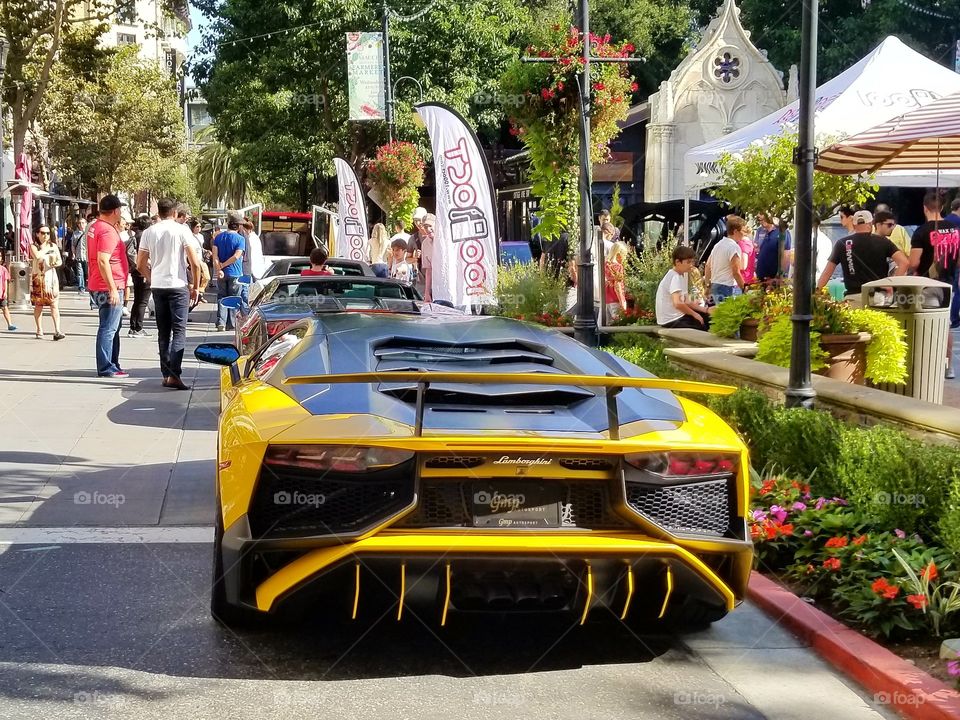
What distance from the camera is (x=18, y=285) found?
24.2m

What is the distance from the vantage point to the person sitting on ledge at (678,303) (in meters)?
11.9

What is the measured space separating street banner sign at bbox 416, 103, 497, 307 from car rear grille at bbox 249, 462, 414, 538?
33.8 feet

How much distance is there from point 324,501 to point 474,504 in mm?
534

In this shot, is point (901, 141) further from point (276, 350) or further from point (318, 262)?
point (318, 262)

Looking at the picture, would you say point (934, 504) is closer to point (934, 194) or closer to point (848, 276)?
point (848, 276)

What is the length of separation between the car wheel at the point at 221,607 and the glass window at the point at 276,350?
0.93 metres

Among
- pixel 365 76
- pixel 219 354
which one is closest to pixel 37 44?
pixel 365 76

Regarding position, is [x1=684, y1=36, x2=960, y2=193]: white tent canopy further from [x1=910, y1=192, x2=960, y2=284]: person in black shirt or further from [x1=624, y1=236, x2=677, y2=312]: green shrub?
[x1=624, y1=236, x2=677, y2=312]: green shrub

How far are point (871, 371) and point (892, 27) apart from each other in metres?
32.3

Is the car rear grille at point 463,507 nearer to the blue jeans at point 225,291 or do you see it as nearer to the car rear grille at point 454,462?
the car rear grille at point 454,462

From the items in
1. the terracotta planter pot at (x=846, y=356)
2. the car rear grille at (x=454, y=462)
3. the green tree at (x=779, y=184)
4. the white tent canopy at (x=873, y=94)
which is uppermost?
the white tent canopy at (x=873, y=94)

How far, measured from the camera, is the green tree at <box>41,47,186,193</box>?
45.6 metres

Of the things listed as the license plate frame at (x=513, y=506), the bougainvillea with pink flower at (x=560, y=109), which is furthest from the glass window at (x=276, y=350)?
the bougainvillea with pink flower at (x=560, y=109)

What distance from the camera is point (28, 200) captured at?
26.3 metres
